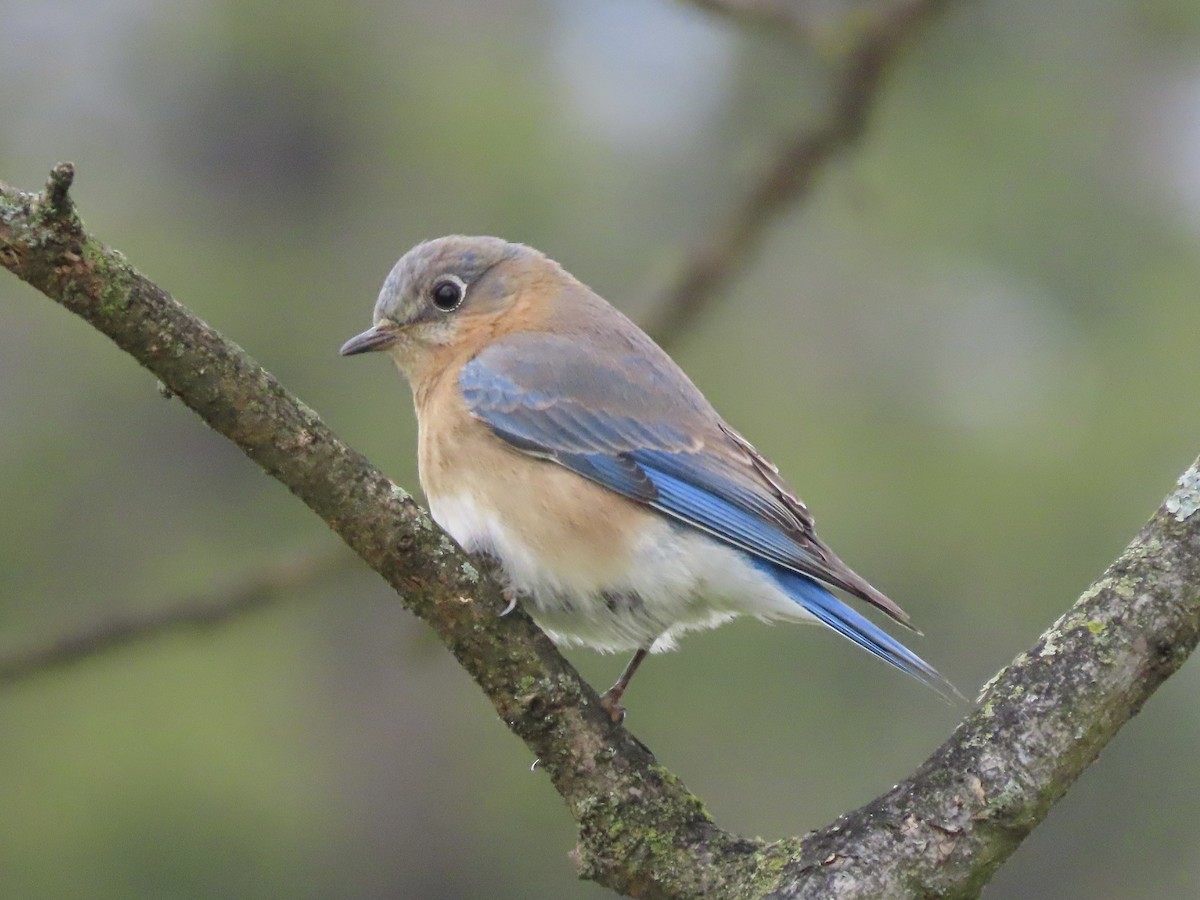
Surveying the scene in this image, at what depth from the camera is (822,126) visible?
4.81 m

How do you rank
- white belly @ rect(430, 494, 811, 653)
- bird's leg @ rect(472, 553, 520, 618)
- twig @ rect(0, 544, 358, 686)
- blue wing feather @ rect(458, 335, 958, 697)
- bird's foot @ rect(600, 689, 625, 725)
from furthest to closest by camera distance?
twig @ rect(0, 544, 358, 686), blue wing feather @ rect(458, 335, 958, 697), white belly @ rect(430, 494, 811, 653), bird's leg @ rect(472, 553, 520, 618), bird's foot @ rect(600, 689, 625, 725)

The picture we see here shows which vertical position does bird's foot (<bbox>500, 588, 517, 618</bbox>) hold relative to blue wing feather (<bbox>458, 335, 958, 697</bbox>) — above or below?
below

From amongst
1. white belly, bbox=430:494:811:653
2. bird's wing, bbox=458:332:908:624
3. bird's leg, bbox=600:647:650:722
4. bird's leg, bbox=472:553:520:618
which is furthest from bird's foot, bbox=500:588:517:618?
bird's wing, bbox=458:332:908:624

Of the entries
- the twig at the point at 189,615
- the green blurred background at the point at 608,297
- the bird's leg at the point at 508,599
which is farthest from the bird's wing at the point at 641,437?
the green blurred background at the point at 608,297

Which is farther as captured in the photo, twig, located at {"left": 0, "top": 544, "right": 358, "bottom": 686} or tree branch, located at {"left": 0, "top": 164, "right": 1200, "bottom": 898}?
twig, located at {"left": 0, "top": 544, "right": 358, "bottom": 686}

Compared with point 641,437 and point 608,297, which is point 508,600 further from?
point 608,297

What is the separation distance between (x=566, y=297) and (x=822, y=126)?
1.21 metres

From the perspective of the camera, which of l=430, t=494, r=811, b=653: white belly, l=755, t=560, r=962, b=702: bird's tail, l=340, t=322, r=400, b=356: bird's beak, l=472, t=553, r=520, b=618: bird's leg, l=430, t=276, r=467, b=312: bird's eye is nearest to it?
l=755, t=560, r=962, b=702: bird's tail

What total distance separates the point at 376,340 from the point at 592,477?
1.04 m

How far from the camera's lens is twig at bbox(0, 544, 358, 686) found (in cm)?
467

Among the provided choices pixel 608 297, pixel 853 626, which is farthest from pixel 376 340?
pixel 608 297

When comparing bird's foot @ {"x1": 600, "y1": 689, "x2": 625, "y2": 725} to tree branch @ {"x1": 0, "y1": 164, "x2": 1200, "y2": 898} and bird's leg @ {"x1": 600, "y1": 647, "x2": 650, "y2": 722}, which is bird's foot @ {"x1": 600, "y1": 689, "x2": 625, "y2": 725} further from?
tree branch @ {"x1": 0, "y1": 164, "x2": 1200, "y2": 898}

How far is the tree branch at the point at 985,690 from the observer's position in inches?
117

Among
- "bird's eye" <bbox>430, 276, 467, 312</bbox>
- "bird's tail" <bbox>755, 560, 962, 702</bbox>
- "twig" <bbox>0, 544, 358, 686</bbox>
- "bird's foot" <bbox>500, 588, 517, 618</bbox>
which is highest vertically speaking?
"bird's eye" <bbox>430, 276, 467, 312</bbox>
